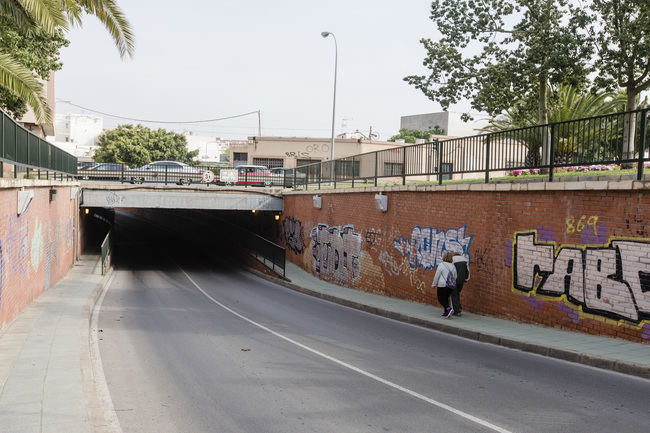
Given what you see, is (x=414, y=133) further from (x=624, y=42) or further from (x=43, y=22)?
(x=43, y=22)

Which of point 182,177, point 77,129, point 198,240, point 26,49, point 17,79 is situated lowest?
point 198,240

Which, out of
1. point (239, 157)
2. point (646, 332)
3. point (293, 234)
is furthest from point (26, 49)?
point (239, 157)

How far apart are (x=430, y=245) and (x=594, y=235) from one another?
554 cm

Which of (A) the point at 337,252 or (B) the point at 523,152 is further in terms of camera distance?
(A) the point at 337,252

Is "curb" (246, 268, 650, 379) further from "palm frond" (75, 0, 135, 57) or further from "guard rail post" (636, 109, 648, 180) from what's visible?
"palm frond" (75, 0, 135, 57)

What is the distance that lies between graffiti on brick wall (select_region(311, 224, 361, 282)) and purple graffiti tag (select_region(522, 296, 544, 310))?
8.77 metres

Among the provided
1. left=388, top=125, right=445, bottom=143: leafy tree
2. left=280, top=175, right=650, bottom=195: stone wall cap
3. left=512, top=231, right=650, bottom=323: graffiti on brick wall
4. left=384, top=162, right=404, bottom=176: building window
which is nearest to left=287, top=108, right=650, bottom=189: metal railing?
left=384, top=162, right=404, bottom=176: building window

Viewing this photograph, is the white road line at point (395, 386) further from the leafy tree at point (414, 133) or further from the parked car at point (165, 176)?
the leafy tree at point (414, 133)

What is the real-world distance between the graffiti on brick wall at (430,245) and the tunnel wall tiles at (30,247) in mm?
9843

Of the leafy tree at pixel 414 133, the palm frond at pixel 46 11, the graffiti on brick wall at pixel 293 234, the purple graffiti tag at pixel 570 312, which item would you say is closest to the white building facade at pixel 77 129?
the leafy tree at pixel 414 133

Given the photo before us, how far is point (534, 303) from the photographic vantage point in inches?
439

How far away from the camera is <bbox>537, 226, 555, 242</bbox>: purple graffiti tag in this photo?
1076cm

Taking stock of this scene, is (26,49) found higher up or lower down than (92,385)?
higher up

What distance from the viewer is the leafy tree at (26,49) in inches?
701
